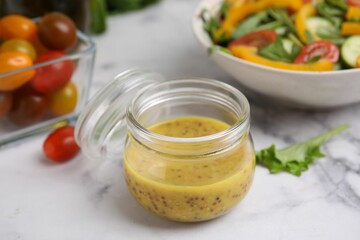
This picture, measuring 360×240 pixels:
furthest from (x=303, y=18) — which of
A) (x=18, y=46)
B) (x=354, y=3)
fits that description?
(x=18, y=46)

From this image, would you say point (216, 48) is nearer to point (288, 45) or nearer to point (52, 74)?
point (288, 45)

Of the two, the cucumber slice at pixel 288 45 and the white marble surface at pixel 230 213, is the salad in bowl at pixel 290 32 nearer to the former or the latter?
the cucumber slice at pixel 288 45

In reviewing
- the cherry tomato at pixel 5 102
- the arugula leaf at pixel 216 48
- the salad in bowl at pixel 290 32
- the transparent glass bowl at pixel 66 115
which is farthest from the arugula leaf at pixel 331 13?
the cherry tomato at pixel 5 102

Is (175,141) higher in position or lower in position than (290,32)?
higher

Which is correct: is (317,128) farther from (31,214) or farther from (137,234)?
(31,214)

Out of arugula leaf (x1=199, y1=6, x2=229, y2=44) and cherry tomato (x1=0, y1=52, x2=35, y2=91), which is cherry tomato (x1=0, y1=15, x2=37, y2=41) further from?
arugula leaf (x1=199, y1=6, x2=229, y2=44)

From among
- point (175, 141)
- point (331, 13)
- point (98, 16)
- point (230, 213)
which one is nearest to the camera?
point (175, 141)
